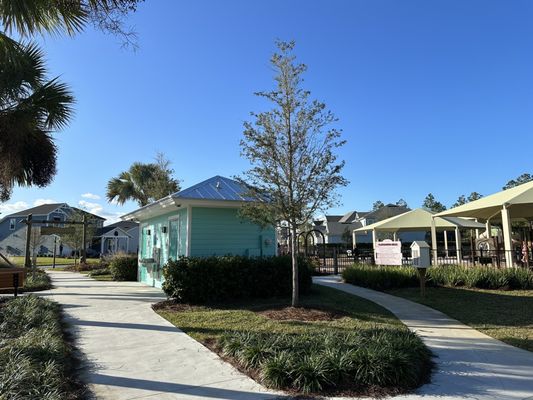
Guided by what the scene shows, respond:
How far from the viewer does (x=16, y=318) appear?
7.12 meters

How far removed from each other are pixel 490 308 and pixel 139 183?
84.2ft

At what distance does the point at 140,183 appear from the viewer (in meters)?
29.7

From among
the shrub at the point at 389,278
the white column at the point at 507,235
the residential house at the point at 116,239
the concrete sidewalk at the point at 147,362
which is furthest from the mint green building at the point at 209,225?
the residential house at the point at 116,239

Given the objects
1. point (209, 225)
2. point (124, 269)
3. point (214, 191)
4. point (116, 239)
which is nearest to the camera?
point (209, 225)

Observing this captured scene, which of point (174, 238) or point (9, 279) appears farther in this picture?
point (174, 238)

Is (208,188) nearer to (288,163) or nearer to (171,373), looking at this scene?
(288,163)

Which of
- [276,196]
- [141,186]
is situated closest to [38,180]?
[276,196]

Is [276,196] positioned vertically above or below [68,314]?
above

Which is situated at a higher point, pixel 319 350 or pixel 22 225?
pixel 22 225

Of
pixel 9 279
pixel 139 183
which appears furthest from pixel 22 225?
pixel 9 279

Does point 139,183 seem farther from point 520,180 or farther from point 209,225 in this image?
point 520,180

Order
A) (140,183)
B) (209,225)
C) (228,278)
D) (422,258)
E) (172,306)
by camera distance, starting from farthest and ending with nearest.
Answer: (140,183) < (209,225) < (422,258) < (228,278) < (172,306)

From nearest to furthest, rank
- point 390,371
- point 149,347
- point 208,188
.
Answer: point 390,371, point 149,347, point 208,188

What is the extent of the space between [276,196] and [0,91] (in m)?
6.32
